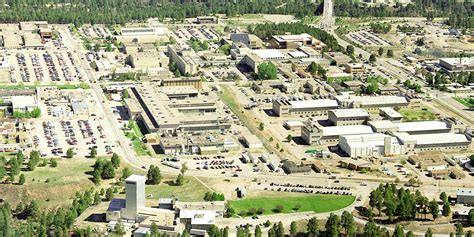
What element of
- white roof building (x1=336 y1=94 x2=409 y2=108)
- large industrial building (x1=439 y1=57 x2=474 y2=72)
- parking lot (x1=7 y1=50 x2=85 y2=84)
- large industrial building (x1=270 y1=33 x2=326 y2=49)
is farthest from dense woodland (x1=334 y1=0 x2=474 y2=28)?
parking lot (x1=7 y1=50 x2=85 y2=84)

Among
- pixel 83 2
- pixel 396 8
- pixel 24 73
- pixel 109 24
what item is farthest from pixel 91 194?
pixel 396 8

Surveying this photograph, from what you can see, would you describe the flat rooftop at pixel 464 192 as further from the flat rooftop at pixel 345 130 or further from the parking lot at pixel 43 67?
the parking lot at pixel 43 67

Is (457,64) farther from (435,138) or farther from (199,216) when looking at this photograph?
(199,216)

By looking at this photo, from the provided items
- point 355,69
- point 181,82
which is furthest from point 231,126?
point 355,69

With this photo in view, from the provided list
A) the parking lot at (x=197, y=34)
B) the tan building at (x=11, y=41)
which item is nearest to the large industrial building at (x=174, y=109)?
the tan building at (x=11, y=41)

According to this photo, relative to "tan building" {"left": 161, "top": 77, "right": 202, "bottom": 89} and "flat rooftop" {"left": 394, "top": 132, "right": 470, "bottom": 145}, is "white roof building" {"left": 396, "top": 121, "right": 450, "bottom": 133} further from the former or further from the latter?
"tan building" {"left": 161, "top": 77, "right": 202, "bottom": 89}
